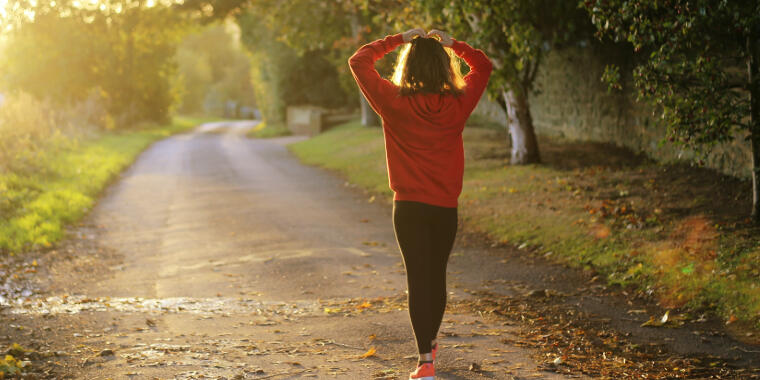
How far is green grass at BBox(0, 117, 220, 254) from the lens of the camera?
1073 cm

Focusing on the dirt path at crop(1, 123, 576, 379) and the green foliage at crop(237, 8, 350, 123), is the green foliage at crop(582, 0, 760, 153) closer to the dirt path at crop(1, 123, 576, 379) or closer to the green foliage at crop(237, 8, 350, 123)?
the dirt path at crop(1, 123, 576, 379)

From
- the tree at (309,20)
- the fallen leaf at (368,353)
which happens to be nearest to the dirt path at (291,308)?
the fallen leaf at (368,353)

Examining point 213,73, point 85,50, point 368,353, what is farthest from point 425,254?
point 213,73

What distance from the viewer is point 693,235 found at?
8.42 meters

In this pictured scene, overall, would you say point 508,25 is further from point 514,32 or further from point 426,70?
point 426,70

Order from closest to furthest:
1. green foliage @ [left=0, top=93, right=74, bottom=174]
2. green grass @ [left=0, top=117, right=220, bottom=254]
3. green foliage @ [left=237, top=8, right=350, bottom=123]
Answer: green grass @ [left=0, top=117, right=220, bottom=254]
green foliage @ [left=0, top=93, right=74, bottom=174]
green foliage @ [left=237, top=8, right=350, bottom=123]

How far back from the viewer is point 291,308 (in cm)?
700

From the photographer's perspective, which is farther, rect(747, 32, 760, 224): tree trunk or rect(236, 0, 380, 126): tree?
rect(236, 0, 380, 126): tree

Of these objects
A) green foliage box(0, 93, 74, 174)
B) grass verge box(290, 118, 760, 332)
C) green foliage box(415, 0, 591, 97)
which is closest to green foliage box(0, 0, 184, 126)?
green foliage box(0, 93, 74, 174)

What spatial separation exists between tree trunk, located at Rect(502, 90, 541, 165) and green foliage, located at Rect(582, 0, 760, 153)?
23.2 ft

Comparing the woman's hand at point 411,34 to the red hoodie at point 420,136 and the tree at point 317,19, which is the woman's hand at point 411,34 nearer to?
the red hoodie at point 420,136

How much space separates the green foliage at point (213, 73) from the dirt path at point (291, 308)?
216ft

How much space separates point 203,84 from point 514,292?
78.3 metres

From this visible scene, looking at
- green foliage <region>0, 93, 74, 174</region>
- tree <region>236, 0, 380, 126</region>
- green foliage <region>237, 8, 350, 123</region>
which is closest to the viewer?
green foliage <region>0, 93, 74, 174</region>
